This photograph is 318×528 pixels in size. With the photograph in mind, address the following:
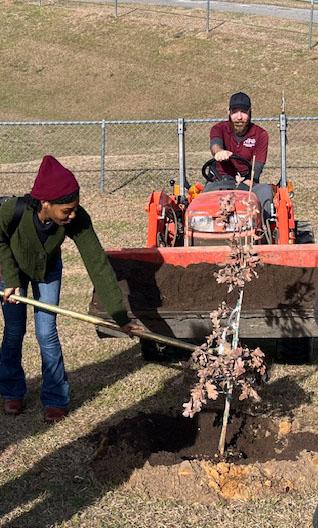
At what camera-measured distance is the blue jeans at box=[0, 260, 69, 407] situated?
628 cm

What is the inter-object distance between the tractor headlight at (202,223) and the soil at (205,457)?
228 cm

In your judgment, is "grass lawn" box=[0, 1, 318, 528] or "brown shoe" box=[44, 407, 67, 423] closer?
"grass lawn" box=[0, 1, 318, 528]

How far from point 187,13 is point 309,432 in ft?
109

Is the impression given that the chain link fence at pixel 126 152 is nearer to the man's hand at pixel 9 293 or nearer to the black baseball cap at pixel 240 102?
the black baseball cap at pixel 240 102

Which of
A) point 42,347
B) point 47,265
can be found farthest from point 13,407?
point 47,265

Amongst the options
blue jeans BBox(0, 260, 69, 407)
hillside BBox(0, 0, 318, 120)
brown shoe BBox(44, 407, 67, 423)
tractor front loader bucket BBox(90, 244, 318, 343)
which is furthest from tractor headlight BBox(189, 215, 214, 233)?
hillside BBox(0, 0, 318, 120)

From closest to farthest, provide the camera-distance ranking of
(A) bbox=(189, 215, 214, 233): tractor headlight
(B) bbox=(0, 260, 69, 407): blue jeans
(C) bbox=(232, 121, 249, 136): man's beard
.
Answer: (B) bbox=(0, 260, 69, 407): blue jeans, (A) bbox=(189, 215, 214, 233): tractor headlight, (C) bbox=(232, 121, 249, 136): man's beard

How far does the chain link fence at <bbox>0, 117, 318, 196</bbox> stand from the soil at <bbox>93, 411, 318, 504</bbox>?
5.84m

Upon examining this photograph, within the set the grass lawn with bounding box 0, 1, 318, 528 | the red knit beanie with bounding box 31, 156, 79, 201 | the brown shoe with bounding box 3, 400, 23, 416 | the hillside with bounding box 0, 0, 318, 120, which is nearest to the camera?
the grass lawn with bounding box 0, 1, 318, 528

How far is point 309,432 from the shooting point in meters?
6.09

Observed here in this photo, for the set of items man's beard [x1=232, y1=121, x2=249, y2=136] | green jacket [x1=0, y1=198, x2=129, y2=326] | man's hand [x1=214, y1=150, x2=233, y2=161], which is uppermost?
man's beard [x1=232, y1=121, x2=249, y2=136]

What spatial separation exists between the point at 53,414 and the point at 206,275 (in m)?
1.84

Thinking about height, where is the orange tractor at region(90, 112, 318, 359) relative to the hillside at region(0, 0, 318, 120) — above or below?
below

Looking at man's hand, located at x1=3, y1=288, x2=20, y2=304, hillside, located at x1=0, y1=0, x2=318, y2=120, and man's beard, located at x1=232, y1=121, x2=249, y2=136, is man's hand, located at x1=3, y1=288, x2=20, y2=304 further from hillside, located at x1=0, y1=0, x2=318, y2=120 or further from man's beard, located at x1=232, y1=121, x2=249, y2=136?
hillside, located at x1=0, y1=0, x2=318, y2=120
